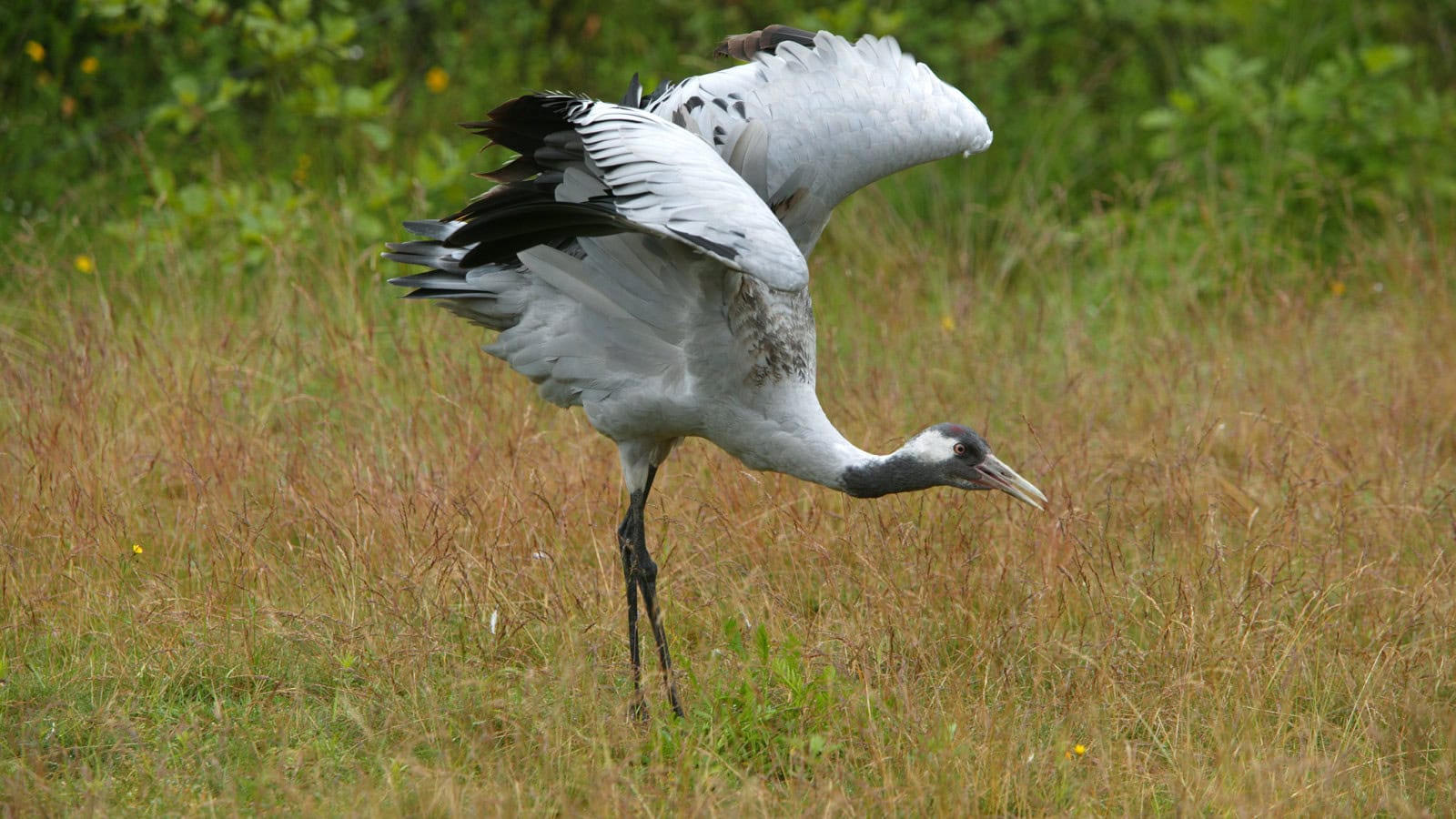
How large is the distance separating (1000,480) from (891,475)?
0.87 feet

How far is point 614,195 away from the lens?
10.5ft

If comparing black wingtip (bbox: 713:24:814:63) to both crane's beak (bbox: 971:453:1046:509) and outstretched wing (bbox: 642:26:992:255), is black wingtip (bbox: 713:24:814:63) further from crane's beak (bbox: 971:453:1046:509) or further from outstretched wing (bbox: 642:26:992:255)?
crane's beak (bbox: 971:453:1046:509)

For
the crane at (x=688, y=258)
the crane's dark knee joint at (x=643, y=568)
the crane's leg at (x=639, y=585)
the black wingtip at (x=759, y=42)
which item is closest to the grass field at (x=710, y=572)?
the crane's leg at (x=639, y=585)

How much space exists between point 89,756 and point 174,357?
6.63 ft

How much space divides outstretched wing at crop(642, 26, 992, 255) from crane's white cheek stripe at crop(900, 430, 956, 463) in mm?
923

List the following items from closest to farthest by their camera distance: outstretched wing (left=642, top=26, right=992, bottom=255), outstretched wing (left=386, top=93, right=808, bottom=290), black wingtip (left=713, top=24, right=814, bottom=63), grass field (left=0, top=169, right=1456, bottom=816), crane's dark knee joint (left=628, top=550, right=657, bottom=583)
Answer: outstretched wing (left=386, top=93, right=808, bottom=290)
grass field (left=0, top=169, right=1456, bottom=816)
crane's dark knee joint (left=628, top=550, right=657, bottom=583)
outstretched wing (left=642, top=26, right=992, bottom=255)
black wingtip (left=713, top=24, right=814, bottom=63)

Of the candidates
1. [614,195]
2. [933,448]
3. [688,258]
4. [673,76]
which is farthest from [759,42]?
[673,76]

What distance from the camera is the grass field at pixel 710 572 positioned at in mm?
3184

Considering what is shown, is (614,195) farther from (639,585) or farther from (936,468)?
(639,585)

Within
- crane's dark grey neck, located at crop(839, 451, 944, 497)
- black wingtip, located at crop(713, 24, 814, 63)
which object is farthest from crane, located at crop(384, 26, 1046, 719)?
black wingtip, located at crop(713, 24, 814, 63)

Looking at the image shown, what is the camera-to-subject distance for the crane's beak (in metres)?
3.48

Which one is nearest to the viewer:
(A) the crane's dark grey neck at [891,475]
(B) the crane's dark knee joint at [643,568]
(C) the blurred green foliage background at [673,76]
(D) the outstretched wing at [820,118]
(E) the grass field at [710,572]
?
(E) the grass field at [710,572]

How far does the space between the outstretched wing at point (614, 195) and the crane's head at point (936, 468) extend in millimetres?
540

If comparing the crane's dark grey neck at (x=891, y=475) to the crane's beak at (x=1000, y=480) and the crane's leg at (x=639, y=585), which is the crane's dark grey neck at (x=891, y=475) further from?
the crane's leg at (x=639, y=585)
